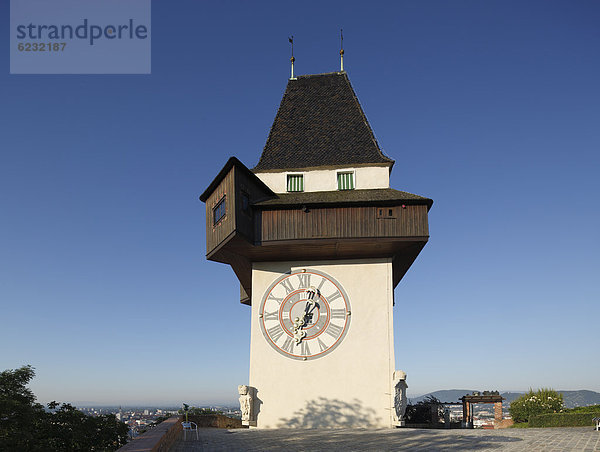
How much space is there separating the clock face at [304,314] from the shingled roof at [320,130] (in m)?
5.00

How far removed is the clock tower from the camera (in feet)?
64.0

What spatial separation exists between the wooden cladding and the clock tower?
0.04 m

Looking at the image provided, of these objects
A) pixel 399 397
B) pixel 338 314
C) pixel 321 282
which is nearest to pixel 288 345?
pixel 338 314

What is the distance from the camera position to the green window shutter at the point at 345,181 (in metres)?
22.3

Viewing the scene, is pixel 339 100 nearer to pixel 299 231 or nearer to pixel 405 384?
pixel 299 231

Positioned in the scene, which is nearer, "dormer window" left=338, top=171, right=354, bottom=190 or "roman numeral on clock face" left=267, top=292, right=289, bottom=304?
"roman numeral on clock face" left=267, top=292, right=289, bottom=304

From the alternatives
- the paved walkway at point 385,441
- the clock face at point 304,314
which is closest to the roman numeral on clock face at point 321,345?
the clock face at point 304,314

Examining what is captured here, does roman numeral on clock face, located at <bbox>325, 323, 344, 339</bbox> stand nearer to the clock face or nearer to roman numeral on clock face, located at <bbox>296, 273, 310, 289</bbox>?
the clock face

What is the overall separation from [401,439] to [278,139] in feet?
46.0

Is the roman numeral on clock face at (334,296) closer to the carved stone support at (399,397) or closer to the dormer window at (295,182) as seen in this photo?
the carved stone support at (399,397)

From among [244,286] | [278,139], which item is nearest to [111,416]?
[244,286]

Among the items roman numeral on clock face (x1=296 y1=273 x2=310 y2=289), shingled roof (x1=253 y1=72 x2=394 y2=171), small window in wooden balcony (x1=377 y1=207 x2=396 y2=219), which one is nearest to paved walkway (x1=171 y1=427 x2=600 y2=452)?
roman numeral on clock face (x1=296 y1=273 x2=310 y2=289)

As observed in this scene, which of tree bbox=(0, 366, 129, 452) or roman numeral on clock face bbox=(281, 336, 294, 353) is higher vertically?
roman numeral on clock face bbox=(281, 336, 294, 353)

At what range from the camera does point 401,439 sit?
15.2 m
